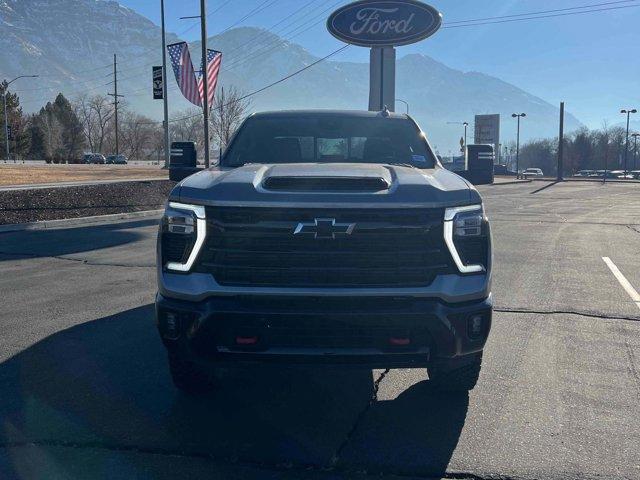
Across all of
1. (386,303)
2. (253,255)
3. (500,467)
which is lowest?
(500,467)

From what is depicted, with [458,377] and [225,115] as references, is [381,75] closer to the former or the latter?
[225,115]

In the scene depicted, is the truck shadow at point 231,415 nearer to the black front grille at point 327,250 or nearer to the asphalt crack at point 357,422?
the asphalt crack at point 357,422

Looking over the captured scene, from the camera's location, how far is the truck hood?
3611 millimetres

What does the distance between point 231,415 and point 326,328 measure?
41.2 inches

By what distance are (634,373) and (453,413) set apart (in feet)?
5.63

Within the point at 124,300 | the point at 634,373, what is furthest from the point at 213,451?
the point at 124,300

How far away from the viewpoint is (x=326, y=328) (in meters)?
3.53

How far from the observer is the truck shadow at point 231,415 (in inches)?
143

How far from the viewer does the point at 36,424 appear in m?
3.94

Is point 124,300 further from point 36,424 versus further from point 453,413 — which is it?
point 453,413

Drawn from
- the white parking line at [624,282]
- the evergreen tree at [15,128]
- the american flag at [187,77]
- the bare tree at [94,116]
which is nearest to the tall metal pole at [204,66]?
the american flag at [187,77]

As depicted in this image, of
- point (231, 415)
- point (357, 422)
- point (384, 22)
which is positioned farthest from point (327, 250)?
point (384, 22)

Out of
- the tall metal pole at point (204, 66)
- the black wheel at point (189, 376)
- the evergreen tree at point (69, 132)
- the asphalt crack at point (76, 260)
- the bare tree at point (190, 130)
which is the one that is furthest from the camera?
the evergreen tree at point (69, 132)

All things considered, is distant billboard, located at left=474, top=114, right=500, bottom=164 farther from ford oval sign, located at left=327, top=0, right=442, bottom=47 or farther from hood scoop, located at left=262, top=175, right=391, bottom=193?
hood scoop, located at left=262, top=175, right=391, bottom=193
